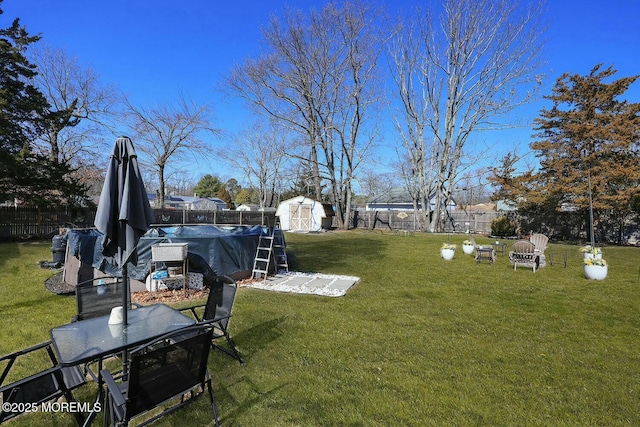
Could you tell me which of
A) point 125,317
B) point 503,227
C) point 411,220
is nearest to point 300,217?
point 411,220

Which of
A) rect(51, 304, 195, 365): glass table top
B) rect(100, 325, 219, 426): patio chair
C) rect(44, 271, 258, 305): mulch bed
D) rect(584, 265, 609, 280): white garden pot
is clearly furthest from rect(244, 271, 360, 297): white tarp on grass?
rect(584, 265, 609, 280): white garden pot

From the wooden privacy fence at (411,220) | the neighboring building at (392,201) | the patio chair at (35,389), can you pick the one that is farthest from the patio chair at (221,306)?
the neighboring building at (392,201)

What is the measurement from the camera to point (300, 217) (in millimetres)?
24875

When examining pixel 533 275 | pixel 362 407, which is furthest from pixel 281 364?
pixel 533 275

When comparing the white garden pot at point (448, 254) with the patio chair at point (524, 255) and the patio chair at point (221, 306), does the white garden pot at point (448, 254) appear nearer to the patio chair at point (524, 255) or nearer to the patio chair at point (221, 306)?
the patio chair at point (524, 255)

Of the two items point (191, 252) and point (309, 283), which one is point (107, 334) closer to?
point (191, 252)

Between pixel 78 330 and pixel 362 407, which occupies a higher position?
pixel 78 330

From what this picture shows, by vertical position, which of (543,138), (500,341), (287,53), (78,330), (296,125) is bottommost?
(500,341)

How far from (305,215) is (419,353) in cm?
2108

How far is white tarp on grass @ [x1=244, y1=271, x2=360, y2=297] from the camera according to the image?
21.8 ft

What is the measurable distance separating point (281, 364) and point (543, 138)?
20.8 meters

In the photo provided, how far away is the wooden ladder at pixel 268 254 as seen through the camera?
25.4 feet

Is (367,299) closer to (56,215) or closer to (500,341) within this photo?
(500,341)

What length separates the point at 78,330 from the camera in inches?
104
